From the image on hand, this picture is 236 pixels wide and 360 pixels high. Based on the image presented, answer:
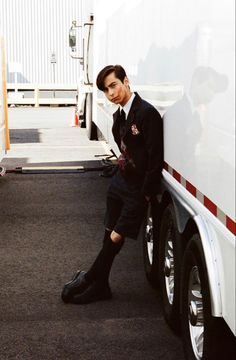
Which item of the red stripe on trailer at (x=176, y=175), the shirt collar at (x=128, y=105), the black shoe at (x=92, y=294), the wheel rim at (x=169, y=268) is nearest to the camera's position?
the red stripe on trailer at (x=176, y=175)

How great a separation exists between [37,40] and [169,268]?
32.8 metres

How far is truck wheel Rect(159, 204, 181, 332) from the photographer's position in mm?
4230

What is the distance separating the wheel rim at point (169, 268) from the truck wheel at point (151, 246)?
414 mm

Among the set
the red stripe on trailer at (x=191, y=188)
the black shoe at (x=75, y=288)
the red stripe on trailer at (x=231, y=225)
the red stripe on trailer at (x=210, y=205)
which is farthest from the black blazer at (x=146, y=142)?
Result: the red stripe on trailer at (x=231, y=225)

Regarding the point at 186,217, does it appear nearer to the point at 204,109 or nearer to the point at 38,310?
the point at 204,109

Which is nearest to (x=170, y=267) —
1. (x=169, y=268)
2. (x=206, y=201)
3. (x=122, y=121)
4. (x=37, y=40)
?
(x=169, y=268)

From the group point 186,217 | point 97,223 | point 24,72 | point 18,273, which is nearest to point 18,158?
point 97,223

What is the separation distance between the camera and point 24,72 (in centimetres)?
3569

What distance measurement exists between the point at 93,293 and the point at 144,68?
1.81 metres

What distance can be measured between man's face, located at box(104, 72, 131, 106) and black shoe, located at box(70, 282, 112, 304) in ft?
4.72

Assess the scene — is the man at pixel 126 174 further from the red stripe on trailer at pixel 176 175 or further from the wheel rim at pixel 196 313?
the wheel rim at pixel 196 313

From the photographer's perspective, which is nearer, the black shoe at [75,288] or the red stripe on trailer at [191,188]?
the red stripe on trailer at [191,188]

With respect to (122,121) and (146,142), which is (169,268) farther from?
(122,121)

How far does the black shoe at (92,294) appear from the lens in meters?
5.09
